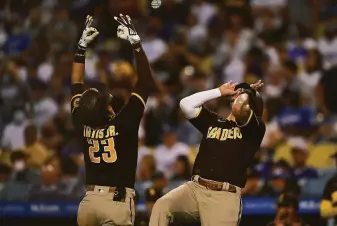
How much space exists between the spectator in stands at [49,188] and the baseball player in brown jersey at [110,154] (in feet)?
9.69

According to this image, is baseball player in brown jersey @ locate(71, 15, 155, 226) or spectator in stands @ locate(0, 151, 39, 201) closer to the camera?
baseball player in brown jersey @ locate(71, 15, 155, 226)

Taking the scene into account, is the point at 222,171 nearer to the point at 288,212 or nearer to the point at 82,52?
the point at 288,212

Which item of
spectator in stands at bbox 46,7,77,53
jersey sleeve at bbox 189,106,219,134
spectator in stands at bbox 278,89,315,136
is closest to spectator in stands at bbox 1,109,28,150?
spectator in stands at bbox 46,7,77,53

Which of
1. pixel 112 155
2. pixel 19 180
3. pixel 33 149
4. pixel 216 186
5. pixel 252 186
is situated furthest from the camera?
pixel 33 149

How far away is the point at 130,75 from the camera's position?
12320 millimetres

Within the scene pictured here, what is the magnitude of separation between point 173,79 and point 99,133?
18.3 feet

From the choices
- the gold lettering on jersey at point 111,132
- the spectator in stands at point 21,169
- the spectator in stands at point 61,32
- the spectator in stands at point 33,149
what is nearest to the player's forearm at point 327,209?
the gold lettering on jersey at point 111,132

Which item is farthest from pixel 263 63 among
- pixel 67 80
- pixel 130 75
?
pixel 67 80

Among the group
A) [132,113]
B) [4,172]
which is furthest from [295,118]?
[132,113]

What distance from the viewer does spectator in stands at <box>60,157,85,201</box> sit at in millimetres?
9914

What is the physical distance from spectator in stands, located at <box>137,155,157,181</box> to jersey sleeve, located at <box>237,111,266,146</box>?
328 centimetres

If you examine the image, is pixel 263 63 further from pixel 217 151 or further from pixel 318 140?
pixel 217 151

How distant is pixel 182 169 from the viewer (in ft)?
33.0

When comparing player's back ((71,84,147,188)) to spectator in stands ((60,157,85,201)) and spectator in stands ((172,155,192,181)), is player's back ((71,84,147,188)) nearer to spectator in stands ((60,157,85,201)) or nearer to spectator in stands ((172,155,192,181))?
spectator in stands ((60,157,85,201))
